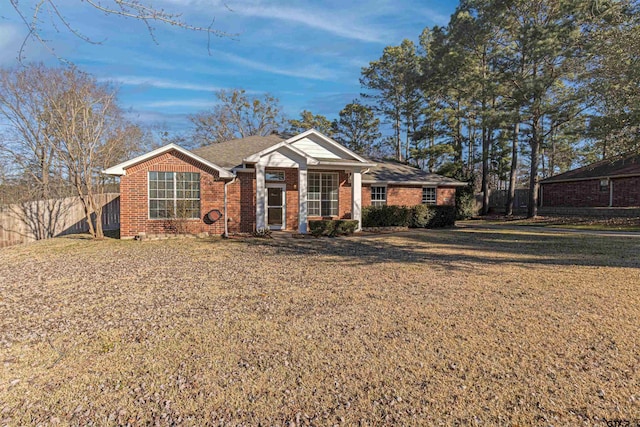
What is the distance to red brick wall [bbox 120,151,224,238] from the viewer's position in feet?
40.9

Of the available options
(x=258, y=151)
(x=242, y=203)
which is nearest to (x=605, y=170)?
(x=258, y=151)

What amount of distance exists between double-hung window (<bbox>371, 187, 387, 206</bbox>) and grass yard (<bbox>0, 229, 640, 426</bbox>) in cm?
1163

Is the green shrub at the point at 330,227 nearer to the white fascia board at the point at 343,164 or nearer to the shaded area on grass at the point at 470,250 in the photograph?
the shaded area on grass at the point at 470,250

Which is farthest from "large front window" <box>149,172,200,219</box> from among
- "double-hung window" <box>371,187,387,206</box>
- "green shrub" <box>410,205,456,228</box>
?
"green shrub" <box>410,205,456,228</box>

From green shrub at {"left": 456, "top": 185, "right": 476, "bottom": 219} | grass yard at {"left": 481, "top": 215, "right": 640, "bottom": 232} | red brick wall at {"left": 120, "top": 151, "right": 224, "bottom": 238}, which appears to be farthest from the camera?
green shrub at {"left": 456, "top": 185, "right": 476, "bottom": 219}

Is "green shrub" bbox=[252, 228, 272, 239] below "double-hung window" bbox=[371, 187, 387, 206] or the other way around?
below

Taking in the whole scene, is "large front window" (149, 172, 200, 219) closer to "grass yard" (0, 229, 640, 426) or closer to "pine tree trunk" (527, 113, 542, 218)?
"grass yard" (0, 229, 640, 426)

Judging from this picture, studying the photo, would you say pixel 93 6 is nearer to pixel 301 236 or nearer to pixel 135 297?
pixel 135 297

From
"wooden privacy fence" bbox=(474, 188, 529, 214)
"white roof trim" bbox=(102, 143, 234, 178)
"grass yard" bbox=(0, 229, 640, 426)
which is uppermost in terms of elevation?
"white roof trim" bbox=(102, 143, 234, 178)

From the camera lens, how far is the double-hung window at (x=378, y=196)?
18895mm

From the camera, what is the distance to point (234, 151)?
55.2ft

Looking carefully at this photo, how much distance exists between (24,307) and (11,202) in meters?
13.4

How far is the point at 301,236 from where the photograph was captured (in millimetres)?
13570

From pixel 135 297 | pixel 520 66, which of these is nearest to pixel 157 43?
pixel 135 297
